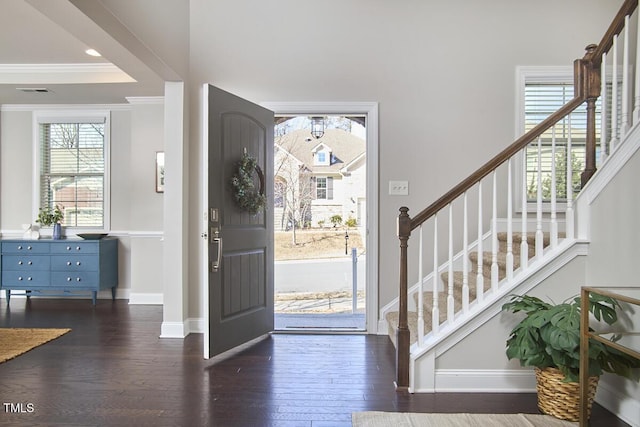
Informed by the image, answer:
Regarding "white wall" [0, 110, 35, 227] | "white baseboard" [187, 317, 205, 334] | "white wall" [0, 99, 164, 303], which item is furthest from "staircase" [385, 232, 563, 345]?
"white wall" [0, 110, 35, 227]

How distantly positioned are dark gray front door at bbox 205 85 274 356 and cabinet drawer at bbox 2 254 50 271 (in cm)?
299

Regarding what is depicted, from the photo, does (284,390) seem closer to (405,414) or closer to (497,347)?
(405,414)

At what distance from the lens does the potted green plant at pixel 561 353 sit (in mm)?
2074

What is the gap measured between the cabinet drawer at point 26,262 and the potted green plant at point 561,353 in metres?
5.09

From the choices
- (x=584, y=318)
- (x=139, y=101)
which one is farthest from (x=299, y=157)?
(x=584, y=318)

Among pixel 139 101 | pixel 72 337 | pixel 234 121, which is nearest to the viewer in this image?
pixel 234 121

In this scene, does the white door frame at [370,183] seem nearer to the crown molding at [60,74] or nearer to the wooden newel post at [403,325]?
the wooden newel post at [403,325]

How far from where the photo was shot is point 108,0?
235cm

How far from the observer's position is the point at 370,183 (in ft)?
12.1

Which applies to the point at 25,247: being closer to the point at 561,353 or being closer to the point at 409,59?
the point at 409,59

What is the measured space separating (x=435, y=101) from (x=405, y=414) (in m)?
2.66

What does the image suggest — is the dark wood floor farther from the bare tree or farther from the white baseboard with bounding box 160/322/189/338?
the bare tree

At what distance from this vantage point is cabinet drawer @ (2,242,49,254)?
15.8ft

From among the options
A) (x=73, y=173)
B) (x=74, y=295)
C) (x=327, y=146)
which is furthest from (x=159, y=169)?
(x=327, y=146)
